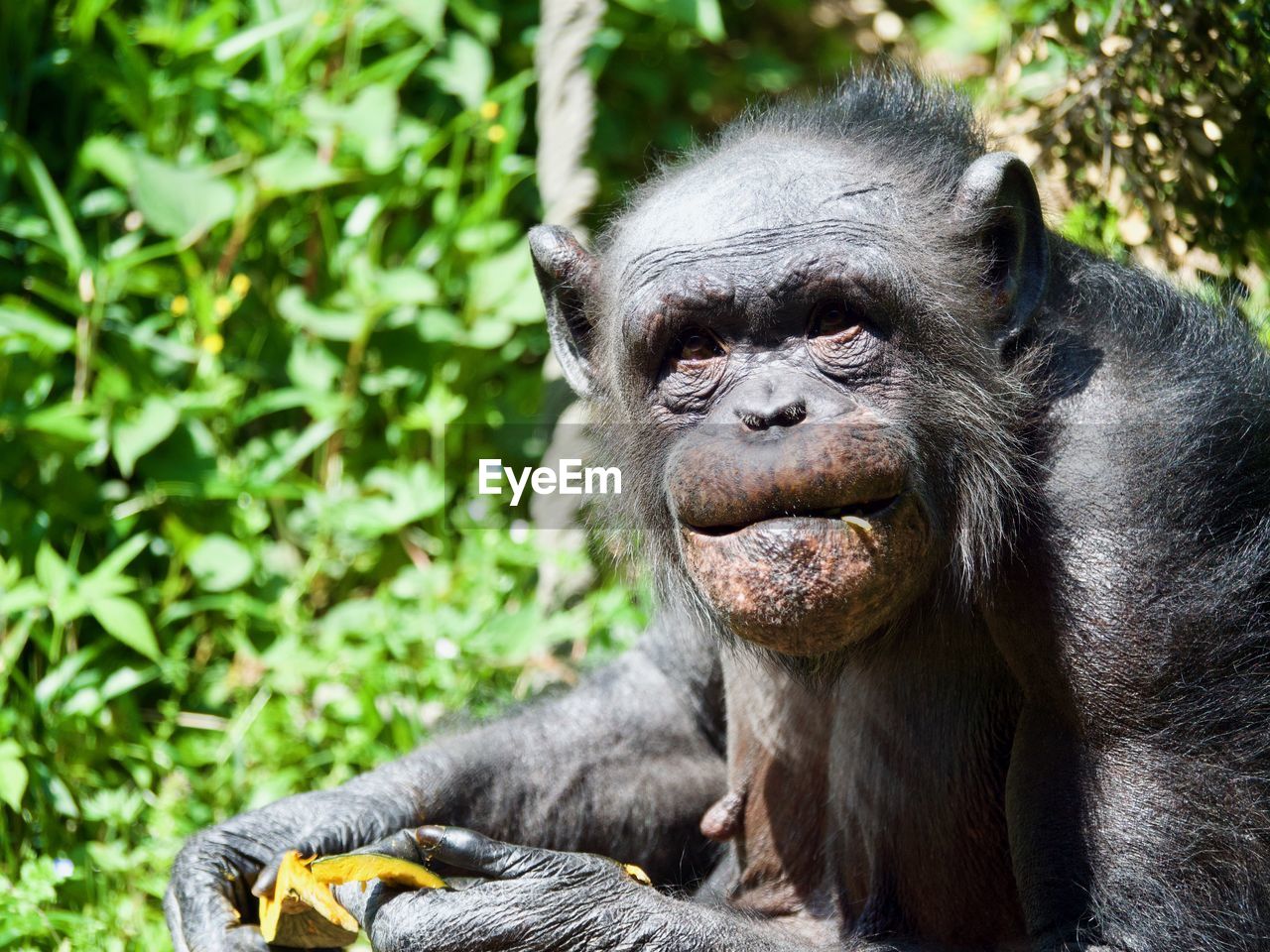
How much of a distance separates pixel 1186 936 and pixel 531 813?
2094 millimetres

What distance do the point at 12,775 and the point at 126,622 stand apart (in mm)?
878

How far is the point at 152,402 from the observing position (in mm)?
6656

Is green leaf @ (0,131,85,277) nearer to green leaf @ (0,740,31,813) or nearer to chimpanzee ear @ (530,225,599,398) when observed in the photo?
green leaf @ (0,740,31,813)

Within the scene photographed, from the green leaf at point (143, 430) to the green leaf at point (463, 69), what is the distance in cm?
229

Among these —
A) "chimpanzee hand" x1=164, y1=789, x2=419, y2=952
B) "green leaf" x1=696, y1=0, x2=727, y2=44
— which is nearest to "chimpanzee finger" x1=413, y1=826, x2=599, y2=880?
"chimpanzee hand" x1=164, y1=789, x2=419, y2=952

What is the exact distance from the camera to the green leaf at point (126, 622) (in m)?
5.95

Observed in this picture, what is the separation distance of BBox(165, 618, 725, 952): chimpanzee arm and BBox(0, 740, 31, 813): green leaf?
3.68 ft

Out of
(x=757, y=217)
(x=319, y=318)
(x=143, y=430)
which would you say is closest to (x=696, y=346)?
(x=757, y=217)

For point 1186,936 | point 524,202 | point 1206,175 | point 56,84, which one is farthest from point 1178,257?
point 56,84

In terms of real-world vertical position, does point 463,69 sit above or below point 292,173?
above

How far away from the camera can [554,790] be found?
4836 mm

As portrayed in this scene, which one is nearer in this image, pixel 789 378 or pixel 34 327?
pixel 789 378

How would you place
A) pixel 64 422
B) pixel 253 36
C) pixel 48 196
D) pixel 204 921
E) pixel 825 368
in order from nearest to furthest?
1. pixel 825 368
2. pixel 204 921
3. pixel 64 422
4. pixel 48 196
5. pixel 253 36

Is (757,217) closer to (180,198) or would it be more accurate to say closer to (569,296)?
(569,296)
